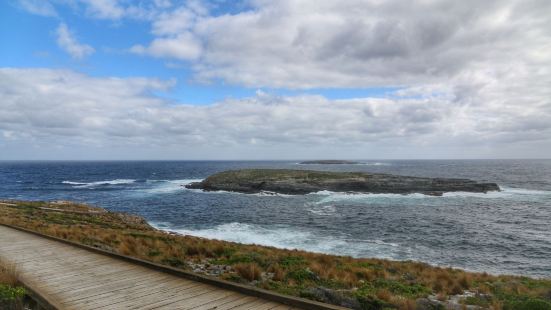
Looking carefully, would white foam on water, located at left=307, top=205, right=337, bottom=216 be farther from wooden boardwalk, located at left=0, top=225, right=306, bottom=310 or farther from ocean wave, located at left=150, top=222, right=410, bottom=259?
wooden boardwalk, located at left=0, top=225, right=306, bottom=310

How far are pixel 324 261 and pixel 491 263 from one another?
1831cm

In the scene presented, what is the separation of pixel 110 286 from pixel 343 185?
255 ft

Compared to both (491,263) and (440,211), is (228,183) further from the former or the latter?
(491,263)

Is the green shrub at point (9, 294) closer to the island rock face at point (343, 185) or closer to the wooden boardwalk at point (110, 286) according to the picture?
the wooden boardwalk at point (110, 286)

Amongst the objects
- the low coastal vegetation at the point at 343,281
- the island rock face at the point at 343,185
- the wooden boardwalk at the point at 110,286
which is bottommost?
the island rock face at the point at 343,185

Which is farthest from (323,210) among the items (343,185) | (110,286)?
(110,286)

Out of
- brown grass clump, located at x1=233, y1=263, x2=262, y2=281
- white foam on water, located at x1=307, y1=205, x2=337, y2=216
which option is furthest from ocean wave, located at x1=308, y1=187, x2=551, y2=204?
brown grass clump, located at x1=233, y1=263, x2=262, y2=281

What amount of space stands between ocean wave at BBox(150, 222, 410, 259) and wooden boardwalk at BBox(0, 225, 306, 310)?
20.6 meters

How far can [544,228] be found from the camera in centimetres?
4172

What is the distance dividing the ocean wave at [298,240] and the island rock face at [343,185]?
128 feet

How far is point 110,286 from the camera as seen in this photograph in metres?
8.38

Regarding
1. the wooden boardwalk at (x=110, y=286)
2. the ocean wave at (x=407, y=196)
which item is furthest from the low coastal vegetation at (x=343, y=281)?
the ocean wave at (x=407, y=196)

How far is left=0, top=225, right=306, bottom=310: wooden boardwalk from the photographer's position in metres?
7.18

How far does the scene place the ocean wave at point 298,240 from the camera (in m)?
29.5
